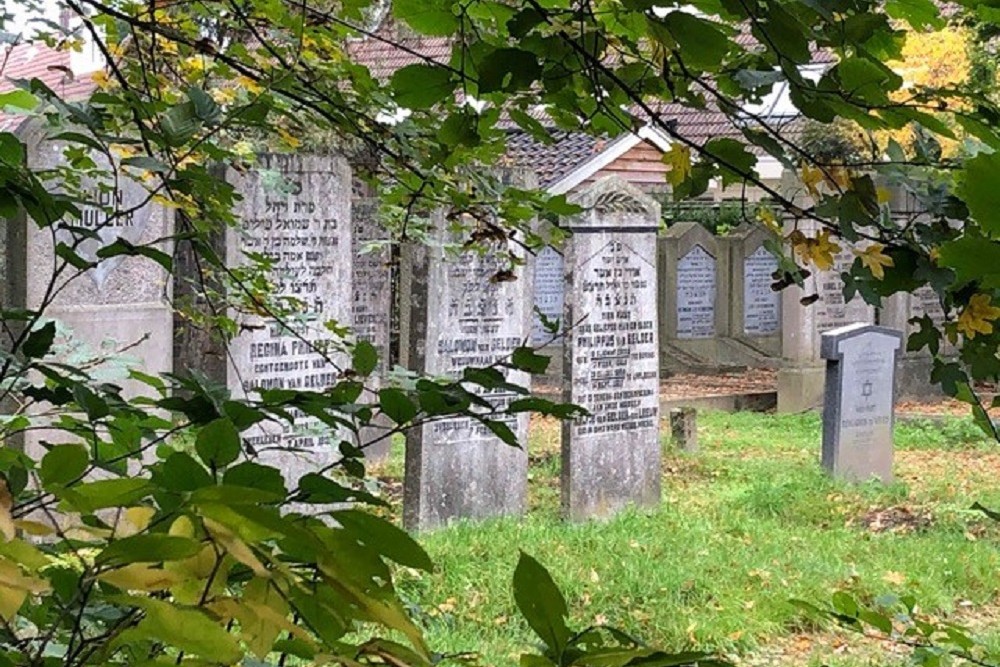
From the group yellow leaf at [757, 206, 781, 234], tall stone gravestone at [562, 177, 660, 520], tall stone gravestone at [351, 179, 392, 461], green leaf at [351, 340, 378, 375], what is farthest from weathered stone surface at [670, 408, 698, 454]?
green leaf at [351, 340, 378, 375]

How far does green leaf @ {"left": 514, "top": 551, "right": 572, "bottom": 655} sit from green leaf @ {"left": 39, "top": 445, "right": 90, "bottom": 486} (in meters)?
0.28

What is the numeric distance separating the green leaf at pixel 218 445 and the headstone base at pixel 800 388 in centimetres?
1171

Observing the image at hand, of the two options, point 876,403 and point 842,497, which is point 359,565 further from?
point 876,403

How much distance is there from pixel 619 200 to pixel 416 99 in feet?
20.8

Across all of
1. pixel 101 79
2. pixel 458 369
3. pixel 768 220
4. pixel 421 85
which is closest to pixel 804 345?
pixel 458 369

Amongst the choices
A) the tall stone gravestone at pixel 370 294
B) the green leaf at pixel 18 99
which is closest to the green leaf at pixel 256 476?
the green leaf at pixel 18 99

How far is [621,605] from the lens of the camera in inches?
198

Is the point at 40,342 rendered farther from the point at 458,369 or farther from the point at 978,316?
the point at 458,369

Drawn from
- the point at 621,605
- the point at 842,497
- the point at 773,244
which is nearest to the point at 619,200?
the point at 842,497

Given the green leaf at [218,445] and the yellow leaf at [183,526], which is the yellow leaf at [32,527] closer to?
the yellow leaf at [183,526]

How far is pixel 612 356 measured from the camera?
7387 mm

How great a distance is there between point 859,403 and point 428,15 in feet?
25.9

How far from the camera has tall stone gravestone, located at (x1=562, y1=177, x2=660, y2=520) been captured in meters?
7.19

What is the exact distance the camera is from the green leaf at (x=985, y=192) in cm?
48
